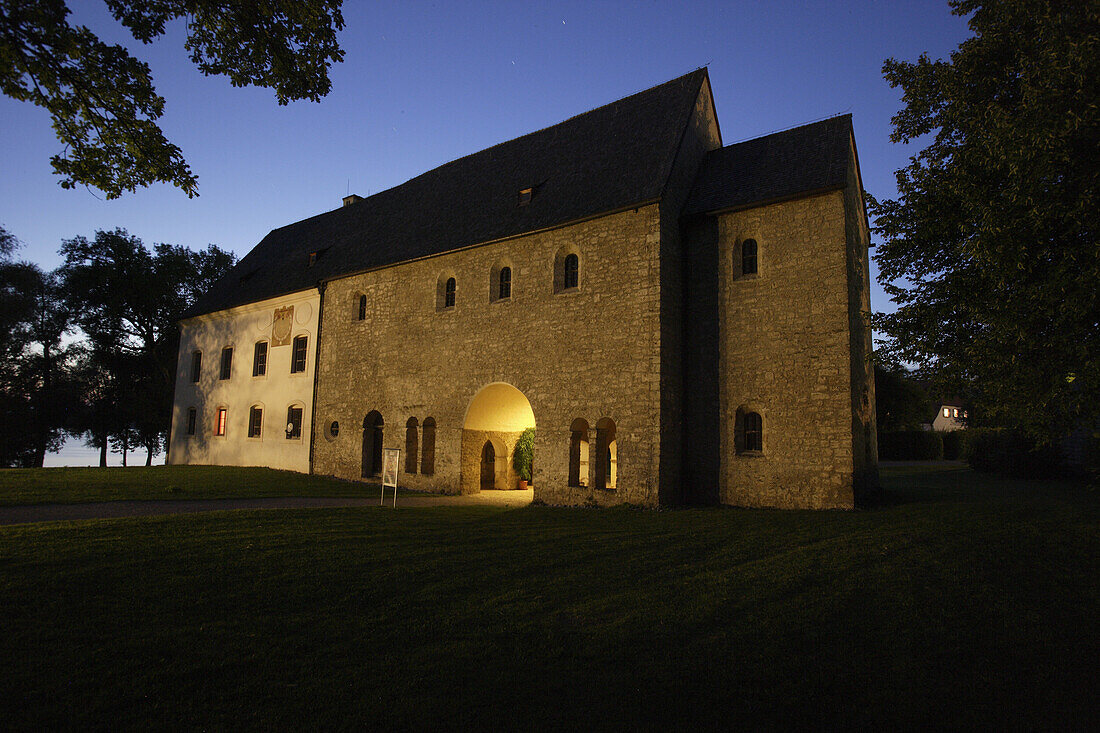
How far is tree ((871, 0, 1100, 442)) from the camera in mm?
8320

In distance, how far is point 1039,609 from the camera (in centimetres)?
662

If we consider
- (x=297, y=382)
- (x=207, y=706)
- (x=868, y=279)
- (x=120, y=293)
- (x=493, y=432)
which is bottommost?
(x=207, y=706)

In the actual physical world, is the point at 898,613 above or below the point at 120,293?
below

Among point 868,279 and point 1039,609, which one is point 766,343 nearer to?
point 868,279

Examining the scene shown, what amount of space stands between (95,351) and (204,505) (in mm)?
30828

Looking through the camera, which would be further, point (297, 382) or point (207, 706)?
point (297, 382)

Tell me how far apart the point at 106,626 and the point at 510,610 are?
373 cm

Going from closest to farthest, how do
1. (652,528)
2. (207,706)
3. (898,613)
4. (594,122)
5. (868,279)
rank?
(207,706) < (898,613) < (652,528) < (868,279) < (594,122)

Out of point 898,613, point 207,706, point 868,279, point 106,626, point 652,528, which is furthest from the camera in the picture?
point 868,279

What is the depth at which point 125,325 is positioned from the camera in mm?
38094

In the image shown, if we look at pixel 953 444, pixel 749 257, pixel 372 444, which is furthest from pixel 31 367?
pixel 953 444

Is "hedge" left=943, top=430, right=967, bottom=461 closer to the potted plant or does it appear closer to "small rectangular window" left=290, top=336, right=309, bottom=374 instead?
the potted plant

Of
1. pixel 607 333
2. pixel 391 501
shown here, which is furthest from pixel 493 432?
pixel 607 333

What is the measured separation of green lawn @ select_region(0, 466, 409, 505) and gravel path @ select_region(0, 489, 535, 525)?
0.76 m
